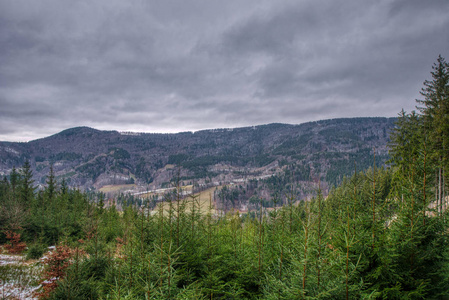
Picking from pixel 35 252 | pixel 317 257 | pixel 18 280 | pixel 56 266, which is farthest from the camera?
pixel 35 252

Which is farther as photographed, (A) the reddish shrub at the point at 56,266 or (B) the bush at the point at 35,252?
(B) the bush at the point at 35,252

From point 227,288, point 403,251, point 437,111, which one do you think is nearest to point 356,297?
point 403,251

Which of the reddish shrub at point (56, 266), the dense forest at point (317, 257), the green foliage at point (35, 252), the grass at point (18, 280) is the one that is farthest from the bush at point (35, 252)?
the dense forest at point (317, 257)

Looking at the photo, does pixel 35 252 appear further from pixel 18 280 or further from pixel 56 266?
pixel 56 266

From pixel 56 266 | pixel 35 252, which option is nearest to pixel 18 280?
pixel 35 252

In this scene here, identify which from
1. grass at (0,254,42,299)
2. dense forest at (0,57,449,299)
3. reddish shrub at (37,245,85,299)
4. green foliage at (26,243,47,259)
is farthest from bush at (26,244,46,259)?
dense forest at (0,57,449,299)

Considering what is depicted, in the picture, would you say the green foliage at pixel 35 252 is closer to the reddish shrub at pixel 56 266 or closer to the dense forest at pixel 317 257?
the reddish shrub at pixel 56 266

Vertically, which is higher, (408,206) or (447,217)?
(408,206)

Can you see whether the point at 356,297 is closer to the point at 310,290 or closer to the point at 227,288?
the point at 310,290

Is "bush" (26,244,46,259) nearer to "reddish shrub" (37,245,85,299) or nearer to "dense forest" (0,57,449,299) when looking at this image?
"reddish shrub" (37,245,85,299)

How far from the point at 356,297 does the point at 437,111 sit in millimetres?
33351

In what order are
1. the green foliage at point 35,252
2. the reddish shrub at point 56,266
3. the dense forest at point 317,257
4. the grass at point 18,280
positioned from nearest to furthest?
the dense forest at point 317,257 < the reddish shrub at point 56,266 < the grass at point 18,280 < the green foliage at point 35,252

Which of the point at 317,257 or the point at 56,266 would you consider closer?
the point at 317,257

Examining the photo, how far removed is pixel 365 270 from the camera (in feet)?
21.1
